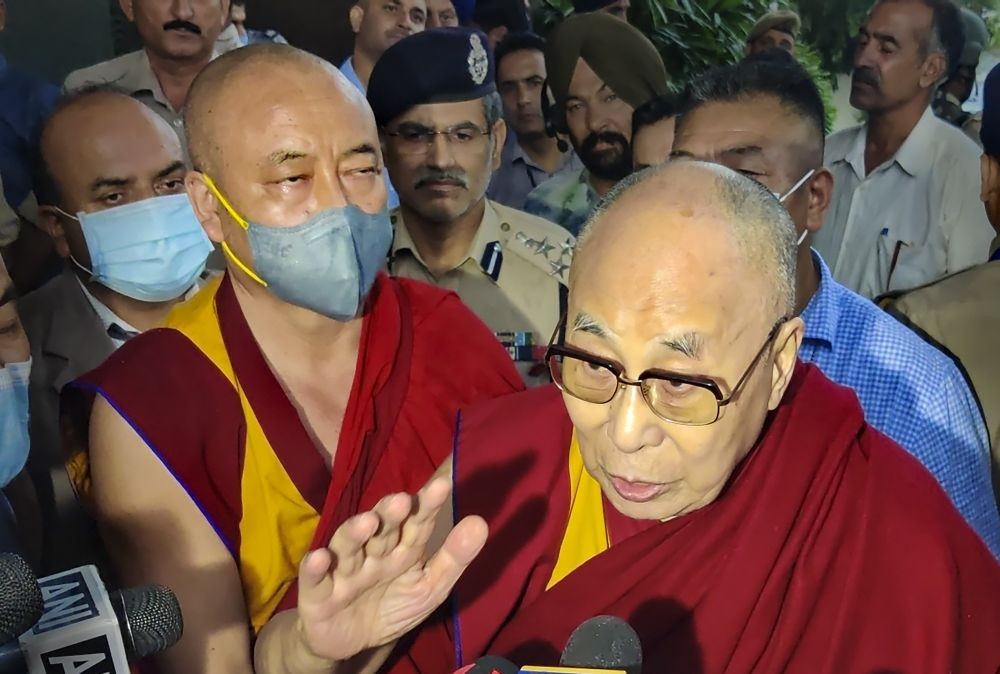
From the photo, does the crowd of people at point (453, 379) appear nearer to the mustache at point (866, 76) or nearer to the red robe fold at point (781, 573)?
the red robe fold at point (781, 573)

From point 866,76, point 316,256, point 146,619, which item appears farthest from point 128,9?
point 866,76

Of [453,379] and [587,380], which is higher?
[587,380]

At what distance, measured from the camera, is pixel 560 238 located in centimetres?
321

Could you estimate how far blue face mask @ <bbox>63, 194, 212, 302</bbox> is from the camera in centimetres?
250

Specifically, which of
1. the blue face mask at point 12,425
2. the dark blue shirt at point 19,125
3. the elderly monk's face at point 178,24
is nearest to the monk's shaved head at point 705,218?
the blue face mask at point 12,425

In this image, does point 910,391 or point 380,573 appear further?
point 910,391

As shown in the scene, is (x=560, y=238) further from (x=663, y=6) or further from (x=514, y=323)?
(x=663, y=6)

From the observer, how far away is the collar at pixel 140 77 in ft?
9.16

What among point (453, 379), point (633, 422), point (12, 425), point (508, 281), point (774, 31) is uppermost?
point (633, 422)

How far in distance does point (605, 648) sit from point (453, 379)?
1.14 metres

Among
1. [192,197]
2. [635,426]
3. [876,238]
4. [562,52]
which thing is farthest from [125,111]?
[876,238]

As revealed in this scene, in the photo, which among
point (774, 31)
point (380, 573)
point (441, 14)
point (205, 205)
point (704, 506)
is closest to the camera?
point (380, 573)

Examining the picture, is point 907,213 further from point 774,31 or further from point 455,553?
point 455,553

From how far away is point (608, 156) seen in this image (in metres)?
3.42
